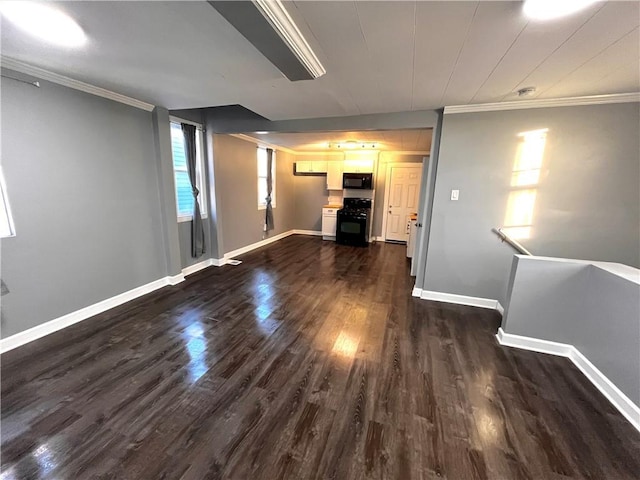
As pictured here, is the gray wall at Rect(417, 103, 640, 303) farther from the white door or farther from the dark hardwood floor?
the white door

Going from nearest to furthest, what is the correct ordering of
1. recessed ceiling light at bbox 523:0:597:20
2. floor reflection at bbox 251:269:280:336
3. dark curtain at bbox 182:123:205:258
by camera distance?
recessed ceiling light at bbox 523:0:597:20 → floor reflection at bbox 251:269:280:336 → dark curtain at bbox 182:123:205:258

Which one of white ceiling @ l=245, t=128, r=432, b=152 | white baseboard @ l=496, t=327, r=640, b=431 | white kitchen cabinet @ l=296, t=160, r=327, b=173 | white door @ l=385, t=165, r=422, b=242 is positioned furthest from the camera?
white kitchen cabinet @ l=296, t=160, r=327, b=173

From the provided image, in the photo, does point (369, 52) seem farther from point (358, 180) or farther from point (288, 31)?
point (358, 180)

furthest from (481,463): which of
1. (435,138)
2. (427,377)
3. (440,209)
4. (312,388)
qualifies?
(435,138)

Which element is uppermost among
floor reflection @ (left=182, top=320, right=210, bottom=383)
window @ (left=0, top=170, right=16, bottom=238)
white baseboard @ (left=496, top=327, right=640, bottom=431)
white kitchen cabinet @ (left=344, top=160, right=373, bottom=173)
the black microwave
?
white kitchen cabinet @ (left=344, top=160, right=373, bottom=173)

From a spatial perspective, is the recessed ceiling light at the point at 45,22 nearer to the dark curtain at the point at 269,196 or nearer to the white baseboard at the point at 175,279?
the white baseboard at the point at 175,279

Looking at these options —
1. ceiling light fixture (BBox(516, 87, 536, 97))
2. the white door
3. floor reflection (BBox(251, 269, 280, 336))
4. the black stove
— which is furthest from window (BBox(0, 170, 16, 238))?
the white door

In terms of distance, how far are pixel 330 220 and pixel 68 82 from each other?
212 inches

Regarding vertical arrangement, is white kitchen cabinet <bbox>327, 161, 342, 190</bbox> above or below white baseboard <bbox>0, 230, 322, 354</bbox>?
above

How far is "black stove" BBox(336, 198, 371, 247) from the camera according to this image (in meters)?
6.46

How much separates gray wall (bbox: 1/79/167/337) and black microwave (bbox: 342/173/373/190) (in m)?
4.40

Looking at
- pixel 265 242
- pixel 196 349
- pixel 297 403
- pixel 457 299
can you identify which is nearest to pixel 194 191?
pixel 265 242

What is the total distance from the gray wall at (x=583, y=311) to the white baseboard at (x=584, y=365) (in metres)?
0.04

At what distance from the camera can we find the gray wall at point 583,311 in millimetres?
1787
